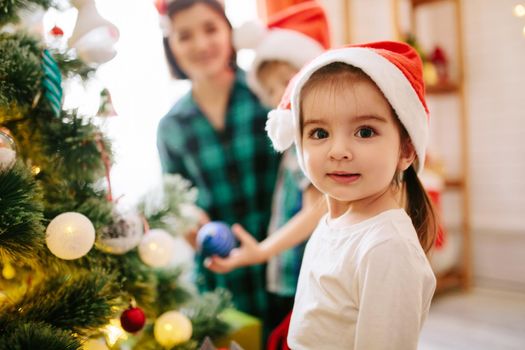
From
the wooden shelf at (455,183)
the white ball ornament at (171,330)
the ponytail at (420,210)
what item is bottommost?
the wooden shelf at (455,183)

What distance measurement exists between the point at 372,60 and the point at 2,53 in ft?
1.92

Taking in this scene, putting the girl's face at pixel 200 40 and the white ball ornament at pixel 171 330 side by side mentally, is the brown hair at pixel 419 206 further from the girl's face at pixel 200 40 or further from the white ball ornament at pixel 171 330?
the girl's face at pixel 200 40

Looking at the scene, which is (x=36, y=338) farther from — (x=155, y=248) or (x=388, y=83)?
(x=388, y=83)

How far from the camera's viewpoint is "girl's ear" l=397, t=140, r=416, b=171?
0.68 m

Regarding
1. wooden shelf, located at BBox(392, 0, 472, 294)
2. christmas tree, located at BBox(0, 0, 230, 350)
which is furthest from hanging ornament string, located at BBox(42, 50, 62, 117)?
wooden shelf, located at BBox(392, 0, 472, 294)

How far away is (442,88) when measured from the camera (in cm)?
256

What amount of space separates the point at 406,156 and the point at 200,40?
86cm

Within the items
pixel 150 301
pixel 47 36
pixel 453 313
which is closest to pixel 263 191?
pixel 150 301

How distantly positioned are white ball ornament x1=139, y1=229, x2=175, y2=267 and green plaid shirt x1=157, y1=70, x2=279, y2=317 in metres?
0.57

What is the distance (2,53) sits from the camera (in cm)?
73

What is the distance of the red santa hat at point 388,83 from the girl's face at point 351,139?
0.07 feet

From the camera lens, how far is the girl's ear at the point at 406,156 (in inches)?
26.8

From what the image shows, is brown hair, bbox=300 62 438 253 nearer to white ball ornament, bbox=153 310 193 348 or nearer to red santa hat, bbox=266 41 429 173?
red santa hat, bbox=266 41 429 173

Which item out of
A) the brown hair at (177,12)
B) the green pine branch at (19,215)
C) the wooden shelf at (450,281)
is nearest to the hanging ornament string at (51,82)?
the green pine branch at (19,215)
